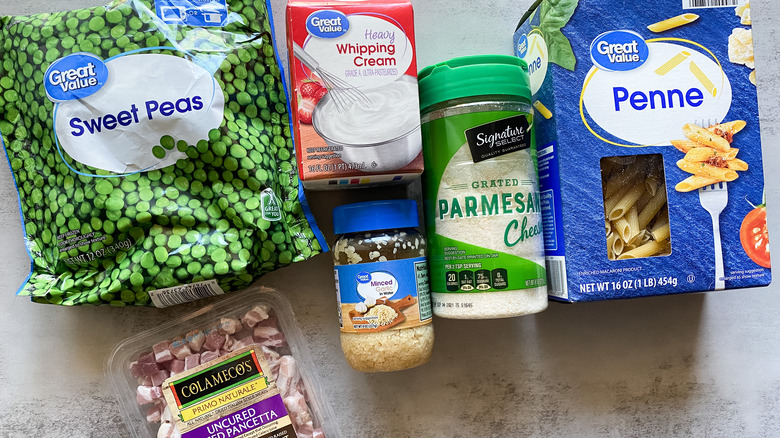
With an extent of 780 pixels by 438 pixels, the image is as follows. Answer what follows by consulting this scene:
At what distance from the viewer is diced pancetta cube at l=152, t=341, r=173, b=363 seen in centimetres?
84

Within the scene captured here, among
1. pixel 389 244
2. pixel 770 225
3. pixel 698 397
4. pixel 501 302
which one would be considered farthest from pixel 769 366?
pixel 389 244

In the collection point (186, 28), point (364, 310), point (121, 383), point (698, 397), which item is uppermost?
point (186, 28)

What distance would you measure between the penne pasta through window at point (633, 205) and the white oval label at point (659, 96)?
4 centimetres

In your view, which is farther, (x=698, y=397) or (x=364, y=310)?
(x=698, y=397)

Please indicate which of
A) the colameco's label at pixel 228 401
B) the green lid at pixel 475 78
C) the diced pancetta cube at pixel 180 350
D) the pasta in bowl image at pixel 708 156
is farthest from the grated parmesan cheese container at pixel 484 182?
the diced pancetta cube at pixel 180 350

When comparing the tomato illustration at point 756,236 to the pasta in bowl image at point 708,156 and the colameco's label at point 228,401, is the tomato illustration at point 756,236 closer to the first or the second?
the pasta in bowl image at point 708,156

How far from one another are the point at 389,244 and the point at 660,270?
0.38 m

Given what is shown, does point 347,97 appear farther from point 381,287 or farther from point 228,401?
point 228,401

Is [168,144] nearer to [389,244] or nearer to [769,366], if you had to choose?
[389,244]

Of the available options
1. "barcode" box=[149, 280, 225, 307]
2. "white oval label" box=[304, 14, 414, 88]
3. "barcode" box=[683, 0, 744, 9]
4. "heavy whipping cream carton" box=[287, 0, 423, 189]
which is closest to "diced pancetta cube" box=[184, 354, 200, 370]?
"barcode" box=[149, 280, 225, 307]

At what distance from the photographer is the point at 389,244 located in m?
0.77

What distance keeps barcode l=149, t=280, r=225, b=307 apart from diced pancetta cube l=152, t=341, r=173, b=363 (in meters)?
0.10

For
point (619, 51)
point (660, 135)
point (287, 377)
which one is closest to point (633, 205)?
point (660, 135)

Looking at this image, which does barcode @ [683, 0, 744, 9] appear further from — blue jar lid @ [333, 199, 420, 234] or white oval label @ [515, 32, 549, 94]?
blue jar lid @ [333, 199, 420, 234]
